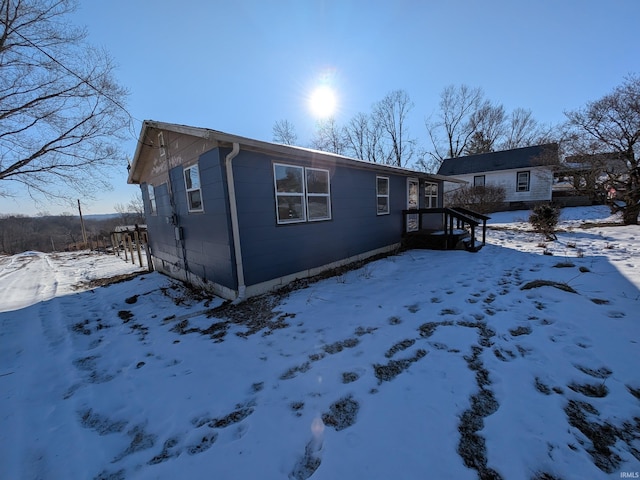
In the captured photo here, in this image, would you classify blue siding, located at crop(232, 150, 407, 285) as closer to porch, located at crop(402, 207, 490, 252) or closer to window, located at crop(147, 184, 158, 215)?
porch, located at crop(402, 207, 490, 252)

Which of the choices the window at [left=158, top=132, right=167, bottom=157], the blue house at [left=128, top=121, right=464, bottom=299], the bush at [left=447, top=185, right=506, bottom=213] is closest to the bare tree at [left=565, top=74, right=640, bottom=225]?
the bush at [left=447, top=185, right=506, bottom=213]

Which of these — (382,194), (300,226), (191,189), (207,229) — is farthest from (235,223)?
(382,194)

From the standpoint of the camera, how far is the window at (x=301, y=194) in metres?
5.40

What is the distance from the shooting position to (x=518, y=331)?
3131 millimetres

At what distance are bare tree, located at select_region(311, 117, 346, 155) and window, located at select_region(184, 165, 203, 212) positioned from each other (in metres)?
21.9

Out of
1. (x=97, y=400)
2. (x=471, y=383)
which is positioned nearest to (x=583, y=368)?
(x=471, y=383)

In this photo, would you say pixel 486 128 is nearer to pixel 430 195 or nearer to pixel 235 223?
pixel 430 195

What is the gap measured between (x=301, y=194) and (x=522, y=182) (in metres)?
23.2

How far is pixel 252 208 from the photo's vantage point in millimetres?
4871

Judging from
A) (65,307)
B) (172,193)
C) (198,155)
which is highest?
(198,155)

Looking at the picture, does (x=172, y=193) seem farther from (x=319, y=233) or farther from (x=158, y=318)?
(x=319, y=233)

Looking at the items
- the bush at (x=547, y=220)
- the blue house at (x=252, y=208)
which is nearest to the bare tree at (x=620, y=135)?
the bush at (x=547, y=220)

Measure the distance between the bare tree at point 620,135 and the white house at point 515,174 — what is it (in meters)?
7.55

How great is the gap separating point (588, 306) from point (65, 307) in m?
9.58
